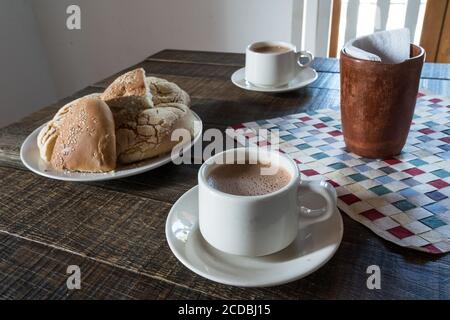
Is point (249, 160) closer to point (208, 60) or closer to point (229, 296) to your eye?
point (229, 296)

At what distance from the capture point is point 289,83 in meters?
0.88

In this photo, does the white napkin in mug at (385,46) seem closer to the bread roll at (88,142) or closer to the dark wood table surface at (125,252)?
the dark wood table surface at (125,252)

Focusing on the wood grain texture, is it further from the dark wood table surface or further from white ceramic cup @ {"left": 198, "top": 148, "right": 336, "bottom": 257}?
white ceramic cup @ {"left": 198, "top": 148, "right": 336, "bottom": 257}

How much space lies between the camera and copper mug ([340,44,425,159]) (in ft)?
1.78

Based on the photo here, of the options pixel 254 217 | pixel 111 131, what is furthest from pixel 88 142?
pixel 254 217

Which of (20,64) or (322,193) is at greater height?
(322,193)

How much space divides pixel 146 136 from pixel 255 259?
10.5 inches

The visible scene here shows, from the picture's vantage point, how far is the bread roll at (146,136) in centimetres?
58

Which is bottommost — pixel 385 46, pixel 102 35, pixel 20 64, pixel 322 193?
pixel 20 64

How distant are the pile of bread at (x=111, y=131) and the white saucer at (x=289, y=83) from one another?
262 millimetres

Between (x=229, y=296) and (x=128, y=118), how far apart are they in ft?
1.08

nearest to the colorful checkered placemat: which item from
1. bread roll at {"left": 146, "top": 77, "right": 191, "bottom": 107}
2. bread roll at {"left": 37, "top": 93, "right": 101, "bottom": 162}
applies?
bread roll at {"left": 146, "top": 77, "right": 191, "bottom": 107}

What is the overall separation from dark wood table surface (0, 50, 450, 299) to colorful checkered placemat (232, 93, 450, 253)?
26mm

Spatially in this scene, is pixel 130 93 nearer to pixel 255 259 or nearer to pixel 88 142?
pixel 88 142
